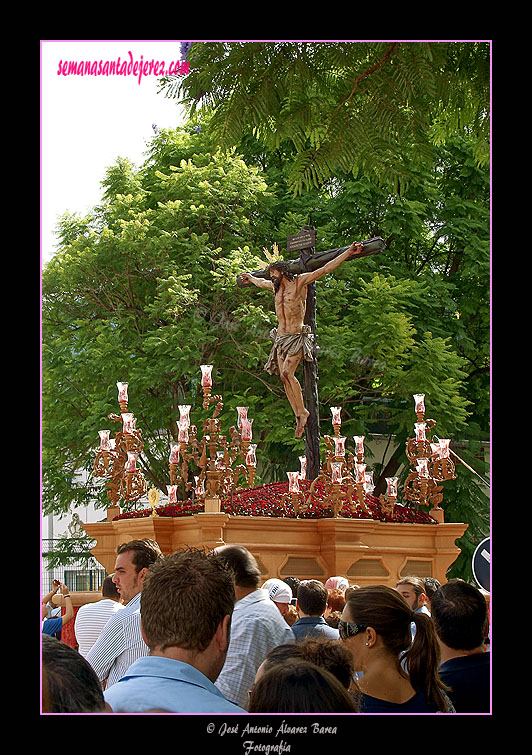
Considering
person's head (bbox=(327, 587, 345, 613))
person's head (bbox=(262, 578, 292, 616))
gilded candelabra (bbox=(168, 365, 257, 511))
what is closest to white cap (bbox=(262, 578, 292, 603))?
person's head (bbox=(262, 578, 292, 616))

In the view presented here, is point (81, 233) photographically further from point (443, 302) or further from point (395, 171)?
point (395, 171)

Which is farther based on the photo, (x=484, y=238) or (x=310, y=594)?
(x=484, y=238)

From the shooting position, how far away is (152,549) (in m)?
4.50

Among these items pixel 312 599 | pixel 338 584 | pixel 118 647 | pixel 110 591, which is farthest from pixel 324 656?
pixel 338 584

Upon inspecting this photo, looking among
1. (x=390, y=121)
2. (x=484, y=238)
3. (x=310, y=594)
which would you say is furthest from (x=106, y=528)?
(x=484, y=238)

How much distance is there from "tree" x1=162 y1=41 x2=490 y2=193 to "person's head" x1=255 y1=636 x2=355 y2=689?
2.21 m

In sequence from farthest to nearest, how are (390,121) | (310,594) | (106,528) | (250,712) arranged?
(106,528), (310,594), (390,121), (250,712)

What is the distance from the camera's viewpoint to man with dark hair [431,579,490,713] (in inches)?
147

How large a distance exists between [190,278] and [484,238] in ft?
22.0

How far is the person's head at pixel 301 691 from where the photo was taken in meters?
2.47

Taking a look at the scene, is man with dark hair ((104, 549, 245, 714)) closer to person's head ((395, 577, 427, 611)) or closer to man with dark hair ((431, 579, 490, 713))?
man with dark hair ((431, 579, 490, 713))

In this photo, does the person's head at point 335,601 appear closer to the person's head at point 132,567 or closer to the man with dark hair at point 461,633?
the person's head at point 132,567

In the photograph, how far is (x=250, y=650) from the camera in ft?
13.6

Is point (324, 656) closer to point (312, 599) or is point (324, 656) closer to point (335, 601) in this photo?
point (312, 599)
